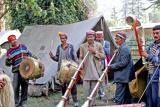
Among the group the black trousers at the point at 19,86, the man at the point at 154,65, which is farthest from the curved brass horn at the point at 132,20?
the black trousers at the point at 19,86

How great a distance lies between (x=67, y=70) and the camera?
326 inches

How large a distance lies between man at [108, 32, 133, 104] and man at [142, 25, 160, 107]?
0.94 metres

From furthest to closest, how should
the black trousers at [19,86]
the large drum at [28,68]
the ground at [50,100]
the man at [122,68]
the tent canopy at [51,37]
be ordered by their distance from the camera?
the tent canopy at [51,37]
the ground at [50,100]
the black trousers at [19,86]
the large drum at [28,68]
the man at [122,68]

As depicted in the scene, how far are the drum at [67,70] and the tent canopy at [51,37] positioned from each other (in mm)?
2765

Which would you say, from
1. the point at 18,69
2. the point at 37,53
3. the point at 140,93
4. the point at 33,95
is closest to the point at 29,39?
the point at 37,53

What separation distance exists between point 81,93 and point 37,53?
86.2 inches

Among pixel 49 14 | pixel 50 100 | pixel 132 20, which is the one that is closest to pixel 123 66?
pixel 132 20

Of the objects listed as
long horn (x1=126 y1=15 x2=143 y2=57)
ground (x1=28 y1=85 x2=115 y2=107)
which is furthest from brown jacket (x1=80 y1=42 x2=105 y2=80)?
long horn (x1=126 y1=15 x2=143 y2=57)

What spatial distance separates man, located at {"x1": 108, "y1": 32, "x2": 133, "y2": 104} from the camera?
7.72m

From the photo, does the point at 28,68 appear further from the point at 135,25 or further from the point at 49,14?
the point at 49,14

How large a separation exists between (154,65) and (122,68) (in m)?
1.31

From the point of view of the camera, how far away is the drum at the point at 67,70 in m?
8.29

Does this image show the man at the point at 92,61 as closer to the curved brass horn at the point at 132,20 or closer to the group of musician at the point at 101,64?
the group of musician at the point at 101,64

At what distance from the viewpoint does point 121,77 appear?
7895 millimetres
